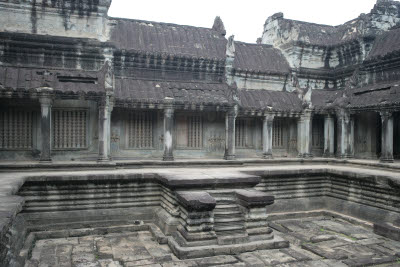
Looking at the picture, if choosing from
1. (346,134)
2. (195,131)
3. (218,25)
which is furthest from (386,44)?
(195,131)

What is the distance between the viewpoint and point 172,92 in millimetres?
14000

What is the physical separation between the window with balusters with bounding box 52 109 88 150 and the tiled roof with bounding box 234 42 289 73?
6.76 meters

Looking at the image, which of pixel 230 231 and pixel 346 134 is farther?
pixel 346 134

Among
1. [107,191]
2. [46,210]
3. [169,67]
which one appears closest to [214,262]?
[107,191]

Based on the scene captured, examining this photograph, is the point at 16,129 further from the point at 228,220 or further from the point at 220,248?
the point at 220,248

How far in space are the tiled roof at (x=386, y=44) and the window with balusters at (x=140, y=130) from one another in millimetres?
9627

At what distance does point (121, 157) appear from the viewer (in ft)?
46.1

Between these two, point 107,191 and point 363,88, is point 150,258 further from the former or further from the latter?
point 363,88

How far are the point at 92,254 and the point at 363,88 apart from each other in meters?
12.5

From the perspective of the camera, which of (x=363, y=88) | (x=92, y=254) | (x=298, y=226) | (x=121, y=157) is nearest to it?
(x=92, y=254)

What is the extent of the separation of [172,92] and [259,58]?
537cm

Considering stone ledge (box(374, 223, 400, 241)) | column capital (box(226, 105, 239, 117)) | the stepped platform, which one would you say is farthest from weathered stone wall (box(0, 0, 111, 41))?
stone ledge (box(374, 223, 400, 241))

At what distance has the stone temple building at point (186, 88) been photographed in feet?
41.8

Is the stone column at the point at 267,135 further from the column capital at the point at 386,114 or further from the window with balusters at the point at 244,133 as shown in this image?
the column capital at the point at 386,114
